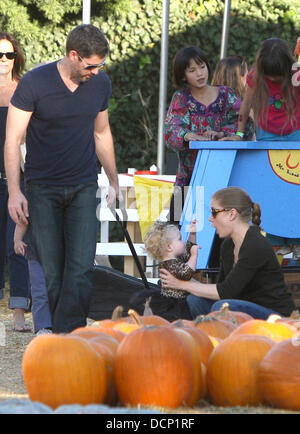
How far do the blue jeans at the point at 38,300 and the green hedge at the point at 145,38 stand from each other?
450 centimetres

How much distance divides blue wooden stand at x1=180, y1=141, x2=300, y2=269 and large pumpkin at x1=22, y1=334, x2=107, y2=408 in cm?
269

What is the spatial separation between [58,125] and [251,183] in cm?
141

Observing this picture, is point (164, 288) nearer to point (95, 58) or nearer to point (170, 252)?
point (170, 252)

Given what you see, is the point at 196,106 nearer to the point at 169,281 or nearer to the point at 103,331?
the point at 169,281

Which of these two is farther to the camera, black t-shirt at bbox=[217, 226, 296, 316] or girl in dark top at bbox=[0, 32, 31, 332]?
girl in dark top at bbox=[0, 32, 31, 332]

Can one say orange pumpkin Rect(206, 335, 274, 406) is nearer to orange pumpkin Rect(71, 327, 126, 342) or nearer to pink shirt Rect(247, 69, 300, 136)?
orange pumpkin Rect(71, 327, 126, 342)

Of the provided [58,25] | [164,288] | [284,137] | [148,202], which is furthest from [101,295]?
[58,25]

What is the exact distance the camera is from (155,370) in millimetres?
2312

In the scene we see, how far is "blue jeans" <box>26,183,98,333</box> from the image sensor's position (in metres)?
4.08

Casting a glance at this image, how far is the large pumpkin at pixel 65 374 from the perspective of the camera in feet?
7.63

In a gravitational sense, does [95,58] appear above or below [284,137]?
above

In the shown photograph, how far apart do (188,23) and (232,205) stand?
19.0 feet

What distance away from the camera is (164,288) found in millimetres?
4707

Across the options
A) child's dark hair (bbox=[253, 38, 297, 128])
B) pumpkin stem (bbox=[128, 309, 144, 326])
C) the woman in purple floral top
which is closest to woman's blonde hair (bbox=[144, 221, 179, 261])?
the woman in purple floral top
